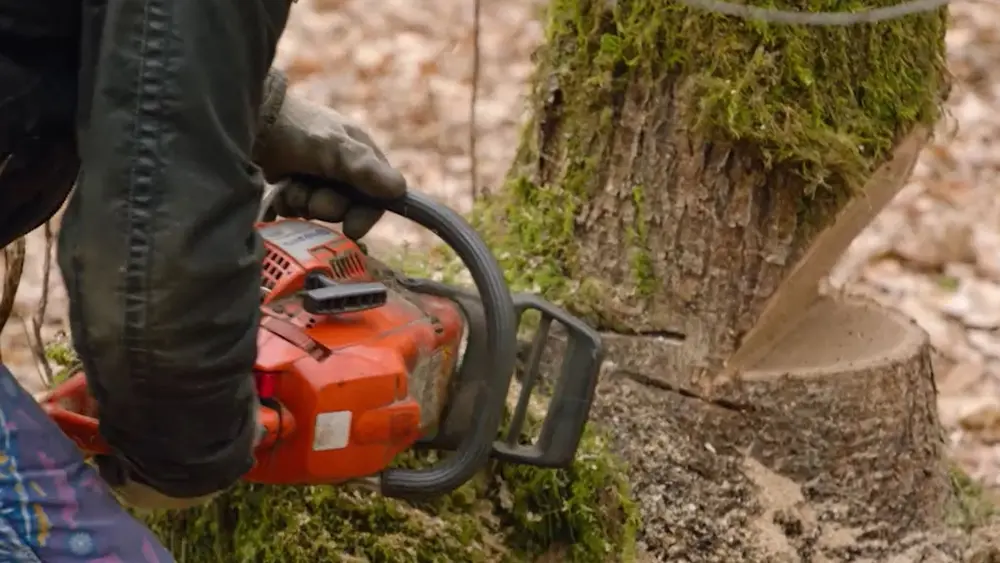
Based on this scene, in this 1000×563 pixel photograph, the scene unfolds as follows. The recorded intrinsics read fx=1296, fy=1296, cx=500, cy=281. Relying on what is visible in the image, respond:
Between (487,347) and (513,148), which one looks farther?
(513,148)

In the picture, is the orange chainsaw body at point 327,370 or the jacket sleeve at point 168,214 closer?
the jacket sleeve at point 168,214

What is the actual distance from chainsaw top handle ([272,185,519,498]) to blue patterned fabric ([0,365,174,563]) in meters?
0.49

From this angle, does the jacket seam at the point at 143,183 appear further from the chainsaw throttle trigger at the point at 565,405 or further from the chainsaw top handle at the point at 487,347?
the chainsaw throttle trigger at the point at 565,405

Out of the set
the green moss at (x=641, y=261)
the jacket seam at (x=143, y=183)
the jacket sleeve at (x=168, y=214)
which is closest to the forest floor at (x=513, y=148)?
the green moss at (x=641, y=261)

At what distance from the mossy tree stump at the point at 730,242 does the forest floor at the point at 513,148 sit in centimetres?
38

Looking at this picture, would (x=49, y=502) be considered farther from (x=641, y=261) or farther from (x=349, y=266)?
(x=641, y=261)

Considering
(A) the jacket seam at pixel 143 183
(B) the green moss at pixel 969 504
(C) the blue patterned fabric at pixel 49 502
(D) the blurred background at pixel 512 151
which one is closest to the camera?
(A) the jacket seam at pixel 143 183

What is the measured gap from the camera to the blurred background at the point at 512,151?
4.03 m

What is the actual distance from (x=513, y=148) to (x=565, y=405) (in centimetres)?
324

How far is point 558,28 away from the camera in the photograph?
104 inches

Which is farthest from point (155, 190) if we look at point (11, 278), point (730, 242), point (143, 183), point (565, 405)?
point (730, 242)

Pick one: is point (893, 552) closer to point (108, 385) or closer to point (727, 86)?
point (727, 86)

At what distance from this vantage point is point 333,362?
1855 millimetres

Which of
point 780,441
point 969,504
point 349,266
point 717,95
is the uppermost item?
point 717,95
